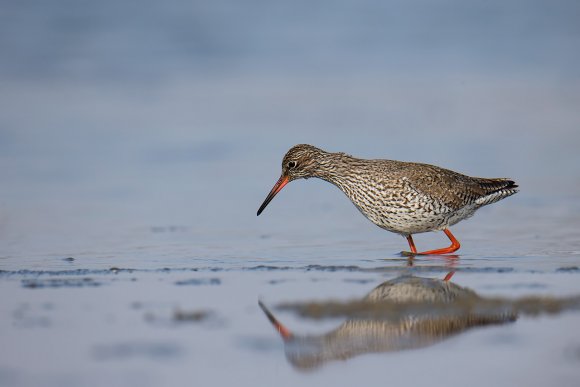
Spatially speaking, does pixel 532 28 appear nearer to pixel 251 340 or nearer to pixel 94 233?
pixel 94 233

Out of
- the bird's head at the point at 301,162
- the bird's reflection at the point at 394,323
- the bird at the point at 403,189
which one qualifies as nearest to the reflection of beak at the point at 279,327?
the bird's reflection at the point at 394,323

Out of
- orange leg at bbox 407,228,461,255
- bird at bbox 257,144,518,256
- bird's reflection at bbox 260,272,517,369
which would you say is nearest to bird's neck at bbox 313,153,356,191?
bird at bbox 257,144,518,256

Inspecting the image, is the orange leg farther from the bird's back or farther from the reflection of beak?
the reflection of beak

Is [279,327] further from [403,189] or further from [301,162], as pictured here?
[301,162]

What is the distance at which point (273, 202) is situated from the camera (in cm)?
1350

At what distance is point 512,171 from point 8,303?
8961mm

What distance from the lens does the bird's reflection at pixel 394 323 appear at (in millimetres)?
6312

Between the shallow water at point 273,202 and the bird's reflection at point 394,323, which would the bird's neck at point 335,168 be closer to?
the shallow water at point 273,202

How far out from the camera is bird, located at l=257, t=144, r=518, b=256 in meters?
10.3

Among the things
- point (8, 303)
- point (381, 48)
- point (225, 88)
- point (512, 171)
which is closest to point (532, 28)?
point (381, 48)

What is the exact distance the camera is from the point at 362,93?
1980 centimetres

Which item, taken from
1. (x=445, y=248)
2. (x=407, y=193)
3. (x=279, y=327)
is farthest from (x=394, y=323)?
(x=445, y=248)

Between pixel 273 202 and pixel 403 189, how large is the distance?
3430mm

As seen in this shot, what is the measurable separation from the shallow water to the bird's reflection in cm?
3
